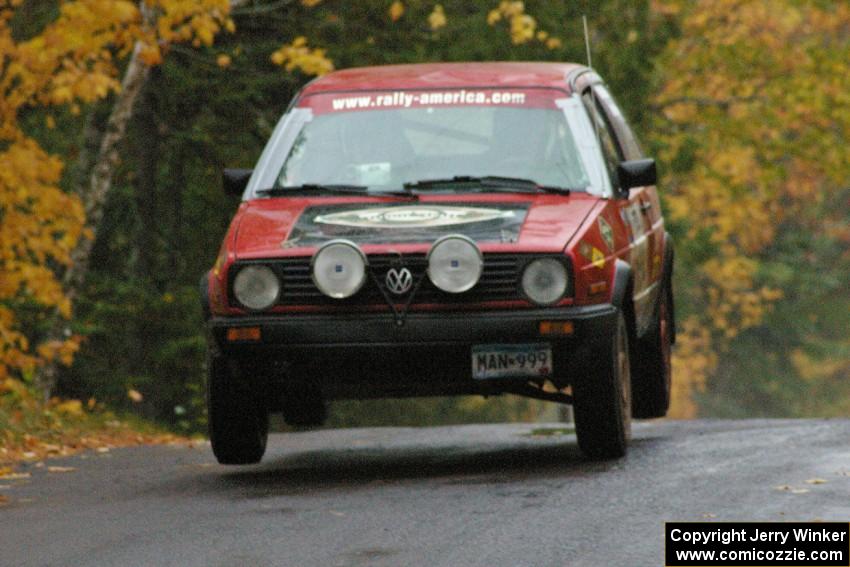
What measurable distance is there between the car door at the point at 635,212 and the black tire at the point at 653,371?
0.35 metres

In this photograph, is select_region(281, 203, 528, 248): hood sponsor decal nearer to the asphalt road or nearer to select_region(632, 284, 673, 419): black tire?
the asphalt road

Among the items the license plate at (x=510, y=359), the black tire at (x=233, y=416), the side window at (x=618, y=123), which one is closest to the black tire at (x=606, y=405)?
the license plate at (x=510, y=359)

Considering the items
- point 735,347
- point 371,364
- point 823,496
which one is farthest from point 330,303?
point 735,347

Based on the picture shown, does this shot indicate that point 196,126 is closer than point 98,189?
No

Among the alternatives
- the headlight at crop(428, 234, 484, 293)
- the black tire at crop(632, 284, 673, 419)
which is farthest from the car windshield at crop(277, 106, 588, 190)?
the black tire at crop(632, 284, 673, 419)

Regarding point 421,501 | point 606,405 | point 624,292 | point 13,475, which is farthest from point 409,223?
point 13,475

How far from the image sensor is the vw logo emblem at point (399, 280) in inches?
361

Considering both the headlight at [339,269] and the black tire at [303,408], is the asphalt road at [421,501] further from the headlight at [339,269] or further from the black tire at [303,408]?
the headlight at [339,269]

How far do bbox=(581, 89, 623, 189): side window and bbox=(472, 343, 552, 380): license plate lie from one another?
1462 millimetres

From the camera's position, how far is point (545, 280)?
9172 millimetres

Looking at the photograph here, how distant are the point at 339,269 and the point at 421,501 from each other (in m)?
1.28

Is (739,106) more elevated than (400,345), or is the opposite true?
(739,106)

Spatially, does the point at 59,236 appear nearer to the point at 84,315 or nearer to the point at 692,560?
the point at 84,315

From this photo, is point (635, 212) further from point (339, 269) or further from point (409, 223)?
point (339, 269)
